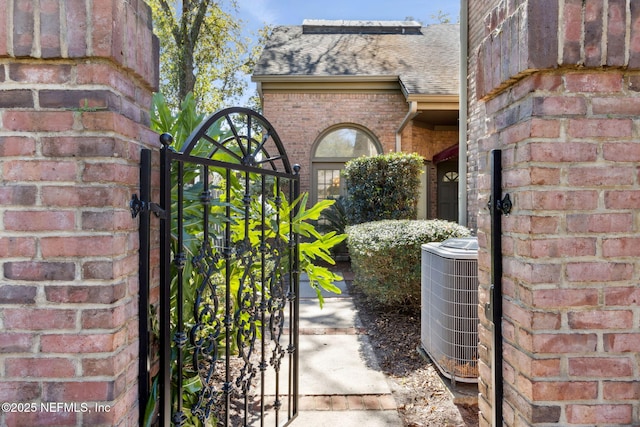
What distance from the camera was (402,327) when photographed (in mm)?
4711

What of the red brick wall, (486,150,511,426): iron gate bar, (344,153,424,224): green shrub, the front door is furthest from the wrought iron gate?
the front door

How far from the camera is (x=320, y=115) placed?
10.2 m

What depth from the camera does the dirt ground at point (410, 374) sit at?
283 cm

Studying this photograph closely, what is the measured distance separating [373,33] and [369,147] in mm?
4403

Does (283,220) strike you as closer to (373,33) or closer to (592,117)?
(592,117)

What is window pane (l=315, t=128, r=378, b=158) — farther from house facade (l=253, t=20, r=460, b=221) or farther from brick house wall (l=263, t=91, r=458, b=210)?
brick house wall (l=263, t=91, r=458, b=210)

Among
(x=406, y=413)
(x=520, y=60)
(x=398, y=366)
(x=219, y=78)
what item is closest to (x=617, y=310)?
(x=520, y=60)

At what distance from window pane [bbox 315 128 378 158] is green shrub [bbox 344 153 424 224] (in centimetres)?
217

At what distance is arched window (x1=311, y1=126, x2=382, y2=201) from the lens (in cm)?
1033

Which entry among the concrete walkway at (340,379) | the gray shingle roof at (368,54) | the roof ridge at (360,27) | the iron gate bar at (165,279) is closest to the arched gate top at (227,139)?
the iron gate bar at (165,279)

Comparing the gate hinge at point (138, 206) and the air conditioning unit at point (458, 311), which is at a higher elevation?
the gate hinge at point (138, 206)

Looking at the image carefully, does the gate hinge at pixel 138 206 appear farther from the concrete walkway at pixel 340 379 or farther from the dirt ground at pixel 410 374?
the dirt ground at pixel 410 374

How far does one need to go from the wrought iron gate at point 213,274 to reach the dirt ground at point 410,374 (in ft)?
2.81

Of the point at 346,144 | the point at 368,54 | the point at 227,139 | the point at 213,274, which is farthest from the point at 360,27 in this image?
the point at 213,274
